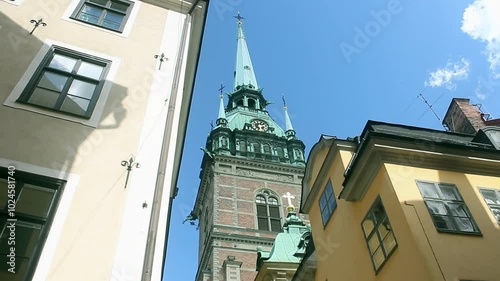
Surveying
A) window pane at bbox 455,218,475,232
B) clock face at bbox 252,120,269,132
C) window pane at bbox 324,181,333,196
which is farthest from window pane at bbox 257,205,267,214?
window pane at bbox 455,218,475,232

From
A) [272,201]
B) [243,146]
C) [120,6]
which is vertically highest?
[243,146]

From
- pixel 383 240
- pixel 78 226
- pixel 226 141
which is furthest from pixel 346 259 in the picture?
pixel 226 141

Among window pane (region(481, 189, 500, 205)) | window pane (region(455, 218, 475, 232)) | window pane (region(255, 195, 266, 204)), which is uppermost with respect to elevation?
window pane (region(255, 195, 266, 204))

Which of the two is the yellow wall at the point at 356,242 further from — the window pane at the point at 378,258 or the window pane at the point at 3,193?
the window pane at the point at 3,193

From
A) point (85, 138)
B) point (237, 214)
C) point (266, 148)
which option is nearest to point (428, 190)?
point (85, 138)

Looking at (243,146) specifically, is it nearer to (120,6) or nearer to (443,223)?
(120,6)

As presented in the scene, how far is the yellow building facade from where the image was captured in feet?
26.2

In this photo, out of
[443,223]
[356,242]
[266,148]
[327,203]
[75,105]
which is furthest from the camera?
[266,148]

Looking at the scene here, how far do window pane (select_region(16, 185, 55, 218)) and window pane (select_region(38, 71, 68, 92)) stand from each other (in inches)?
83.3

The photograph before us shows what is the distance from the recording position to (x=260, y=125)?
48031 millimetres

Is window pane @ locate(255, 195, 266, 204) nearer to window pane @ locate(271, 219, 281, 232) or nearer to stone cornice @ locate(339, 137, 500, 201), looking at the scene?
window pane @ locate(271, 219, 281, 232)

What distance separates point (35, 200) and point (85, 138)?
4.20 feet

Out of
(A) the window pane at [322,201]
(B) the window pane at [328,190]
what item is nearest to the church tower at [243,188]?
(A) the window pane at [322,201]

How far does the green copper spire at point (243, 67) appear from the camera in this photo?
5791 centimetres
